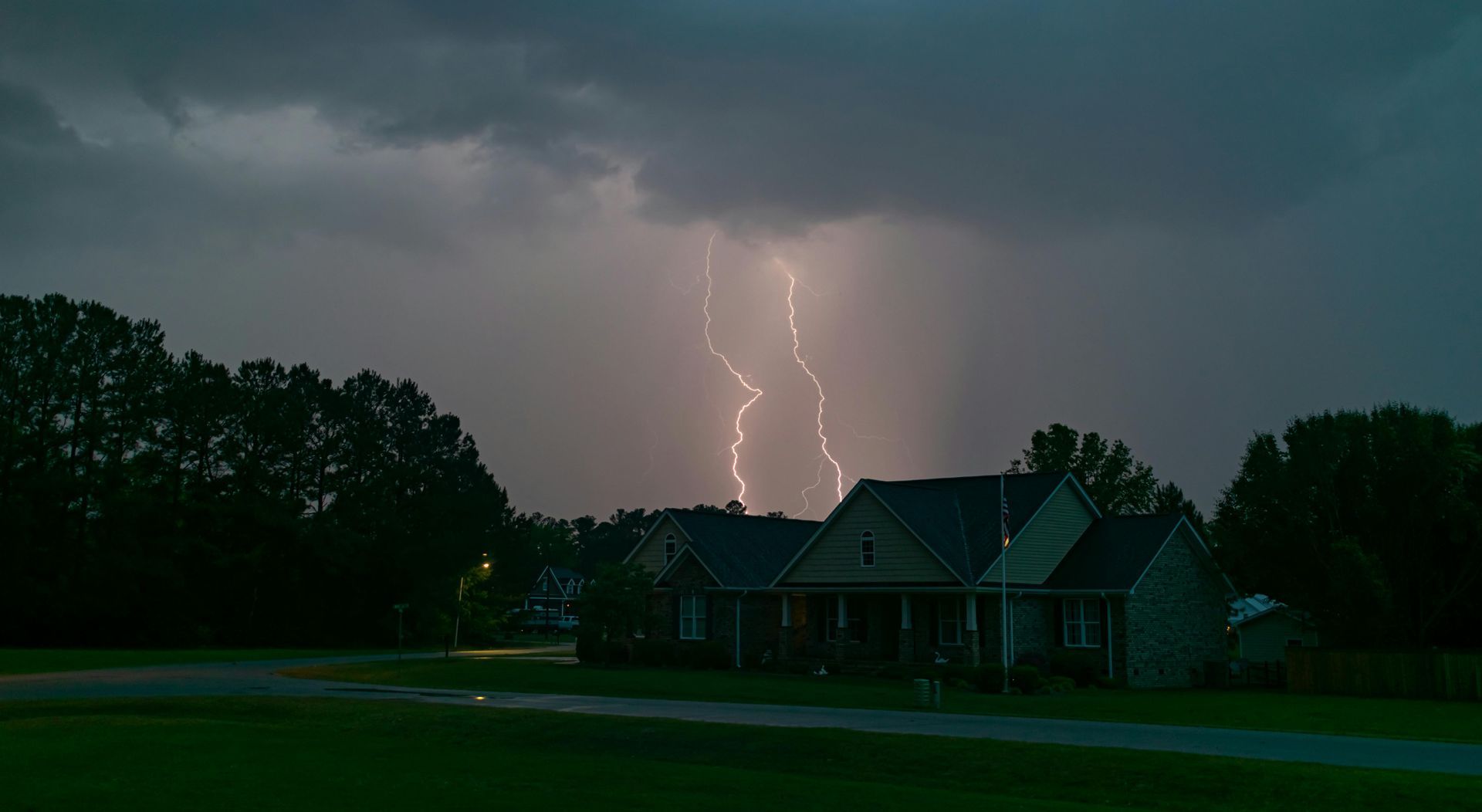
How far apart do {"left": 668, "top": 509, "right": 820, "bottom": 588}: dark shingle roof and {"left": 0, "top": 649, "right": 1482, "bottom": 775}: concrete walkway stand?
19573 millimetres

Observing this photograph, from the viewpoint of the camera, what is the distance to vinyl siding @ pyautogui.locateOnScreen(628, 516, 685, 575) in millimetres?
59125

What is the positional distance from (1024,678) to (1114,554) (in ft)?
33.5

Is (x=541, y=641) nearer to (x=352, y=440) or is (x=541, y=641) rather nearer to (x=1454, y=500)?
(x=352, y=440)

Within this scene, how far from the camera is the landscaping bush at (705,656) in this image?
50125mm

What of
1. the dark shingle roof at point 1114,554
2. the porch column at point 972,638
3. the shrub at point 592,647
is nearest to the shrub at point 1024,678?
the porch column at point 972,638

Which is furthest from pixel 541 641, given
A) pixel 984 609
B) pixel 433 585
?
pixel 984 609

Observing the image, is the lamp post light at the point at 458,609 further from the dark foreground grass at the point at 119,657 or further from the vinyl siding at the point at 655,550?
the vinyl siding at the point at 655,550

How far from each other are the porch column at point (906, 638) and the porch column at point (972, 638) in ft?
6.94

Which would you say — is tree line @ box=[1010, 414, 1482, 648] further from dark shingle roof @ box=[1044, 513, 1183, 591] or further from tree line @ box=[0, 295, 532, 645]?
tree line @ box=[0, 295, 532, 645]

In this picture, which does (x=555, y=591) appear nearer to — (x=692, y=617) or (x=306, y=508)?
(x=306, y=508)

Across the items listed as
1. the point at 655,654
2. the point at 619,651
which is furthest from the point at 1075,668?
the point at 619,651

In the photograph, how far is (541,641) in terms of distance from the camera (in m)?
97.9

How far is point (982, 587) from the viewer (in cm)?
4488

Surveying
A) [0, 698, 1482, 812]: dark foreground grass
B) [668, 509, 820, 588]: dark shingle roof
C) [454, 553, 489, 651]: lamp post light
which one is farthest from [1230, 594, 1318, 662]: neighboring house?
[454, 553, 489, 651]: lamp post light
